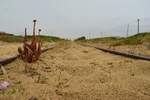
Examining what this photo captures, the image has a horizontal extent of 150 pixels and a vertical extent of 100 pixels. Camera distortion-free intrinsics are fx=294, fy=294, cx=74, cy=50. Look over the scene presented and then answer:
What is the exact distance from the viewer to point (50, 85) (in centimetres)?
575

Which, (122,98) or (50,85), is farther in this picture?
(50,85)

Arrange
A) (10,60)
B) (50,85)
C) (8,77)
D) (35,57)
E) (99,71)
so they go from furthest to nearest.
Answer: (10,60), (35,57), (99,71), (8,77), (50,85)

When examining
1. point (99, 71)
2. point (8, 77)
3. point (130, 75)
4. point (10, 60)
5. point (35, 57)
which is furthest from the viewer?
point (10, 60)

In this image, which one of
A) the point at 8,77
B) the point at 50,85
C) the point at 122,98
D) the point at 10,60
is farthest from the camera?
the point at 10,60

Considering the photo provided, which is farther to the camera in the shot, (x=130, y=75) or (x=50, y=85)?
(x=130, y=75)

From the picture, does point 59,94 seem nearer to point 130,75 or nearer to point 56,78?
point 56,78

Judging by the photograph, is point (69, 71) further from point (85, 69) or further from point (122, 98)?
point (122, 98)

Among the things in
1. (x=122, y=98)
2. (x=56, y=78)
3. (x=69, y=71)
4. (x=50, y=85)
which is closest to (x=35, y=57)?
(x=69, y=71)

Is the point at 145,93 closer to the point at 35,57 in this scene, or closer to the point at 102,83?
the point at 102,83

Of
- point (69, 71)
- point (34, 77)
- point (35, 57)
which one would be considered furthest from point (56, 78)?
point (35, 57)

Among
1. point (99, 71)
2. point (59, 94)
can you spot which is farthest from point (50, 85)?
point (99, 71)

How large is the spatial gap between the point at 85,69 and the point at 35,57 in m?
1.39

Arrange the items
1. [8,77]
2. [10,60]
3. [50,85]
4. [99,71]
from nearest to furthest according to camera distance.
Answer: [50,85] < [8,77] < [99,71] < [10,60]

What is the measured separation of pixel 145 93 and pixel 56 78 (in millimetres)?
2075
